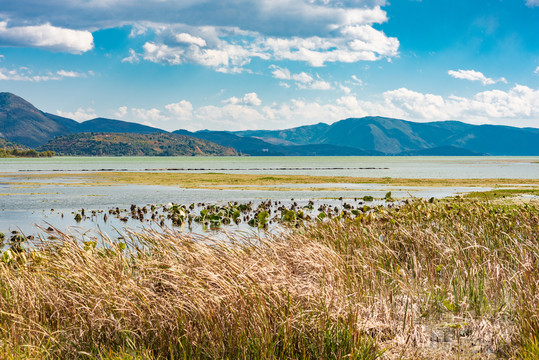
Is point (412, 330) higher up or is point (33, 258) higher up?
point (33, 258)

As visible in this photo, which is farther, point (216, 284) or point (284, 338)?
point (216, 284)

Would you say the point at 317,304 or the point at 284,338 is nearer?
the point at 284,338

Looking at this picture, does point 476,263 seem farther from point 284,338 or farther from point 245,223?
point 245,223

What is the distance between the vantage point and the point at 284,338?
24.1ft

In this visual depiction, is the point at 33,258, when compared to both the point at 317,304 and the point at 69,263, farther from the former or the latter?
the point at 317,304

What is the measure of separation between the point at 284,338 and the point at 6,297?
544 cm

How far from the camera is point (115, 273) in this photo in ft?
29.8

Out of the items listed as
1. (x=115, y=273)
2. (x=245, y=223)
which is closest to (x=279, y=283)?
(x=115, y=273)

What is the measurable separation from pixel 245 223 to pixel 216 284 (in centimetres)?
1870

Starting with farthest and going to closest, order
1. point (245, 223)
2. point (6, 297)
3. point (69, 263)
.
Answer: point (245, 223), point (69, 263), point (6, 297)

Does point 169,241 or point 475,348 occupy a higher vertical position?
point 169,241

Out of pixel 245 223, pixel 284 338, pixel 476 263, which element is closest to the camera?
pixel 284 338

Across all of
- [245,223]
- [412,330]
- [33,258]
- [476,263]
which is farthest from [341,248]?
[245,223]

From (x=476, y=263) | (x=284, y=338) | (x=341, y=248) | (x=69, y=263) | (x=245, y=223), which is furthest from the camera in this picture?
(x=245, y=223)
